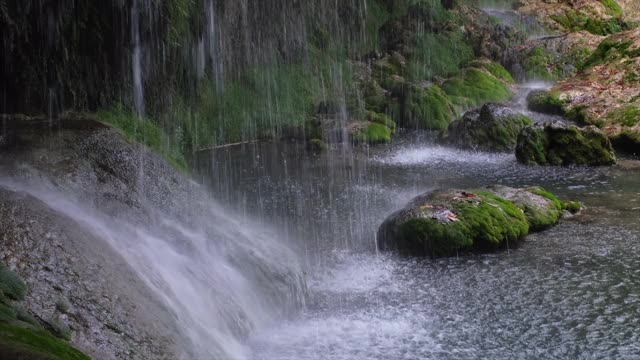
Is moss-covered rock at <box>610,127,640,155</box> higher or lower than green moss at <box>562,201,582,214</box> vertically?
higher

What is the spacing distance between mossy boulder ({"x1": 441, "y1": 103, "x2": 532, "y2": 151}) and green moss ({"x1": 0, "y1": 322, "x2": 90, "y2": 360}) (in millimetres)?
17024

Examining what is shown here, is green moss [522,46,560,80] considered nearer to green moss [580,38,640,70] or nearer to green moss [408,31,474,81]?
green moss [580,38,640,70]

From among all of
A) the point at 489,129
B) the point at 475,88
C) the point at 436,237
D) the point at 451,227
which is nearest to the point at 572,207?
the point at 451,227

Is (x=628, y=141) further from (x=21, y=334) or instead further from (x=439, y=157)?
(x=21, y=334)

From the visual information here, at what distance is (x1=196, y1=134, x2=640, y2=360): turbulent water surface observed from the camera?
7.32m

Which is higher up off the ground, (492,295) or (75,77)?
(75,77)

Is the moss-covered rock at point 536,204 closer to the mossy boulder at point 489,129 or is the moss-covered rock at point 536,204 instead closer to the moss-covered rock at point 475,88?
the mossy boulder at point 489,129

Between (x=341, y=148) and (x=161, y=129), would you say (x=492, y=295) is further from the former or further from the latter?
(x=341, y=148)

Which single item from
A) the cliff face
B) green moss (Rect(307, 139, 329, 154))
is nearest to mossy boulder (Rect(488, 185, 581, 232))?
the cliff face

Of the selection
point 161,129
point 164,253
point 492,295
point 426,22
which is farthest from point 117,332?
point 426,22

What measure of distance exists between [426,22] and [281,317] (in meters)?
26.1

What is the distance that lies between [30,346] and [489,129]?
17.9 meters

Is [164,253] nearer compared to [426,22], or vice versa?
[164,253]

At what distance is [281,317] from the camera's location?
8047mm
